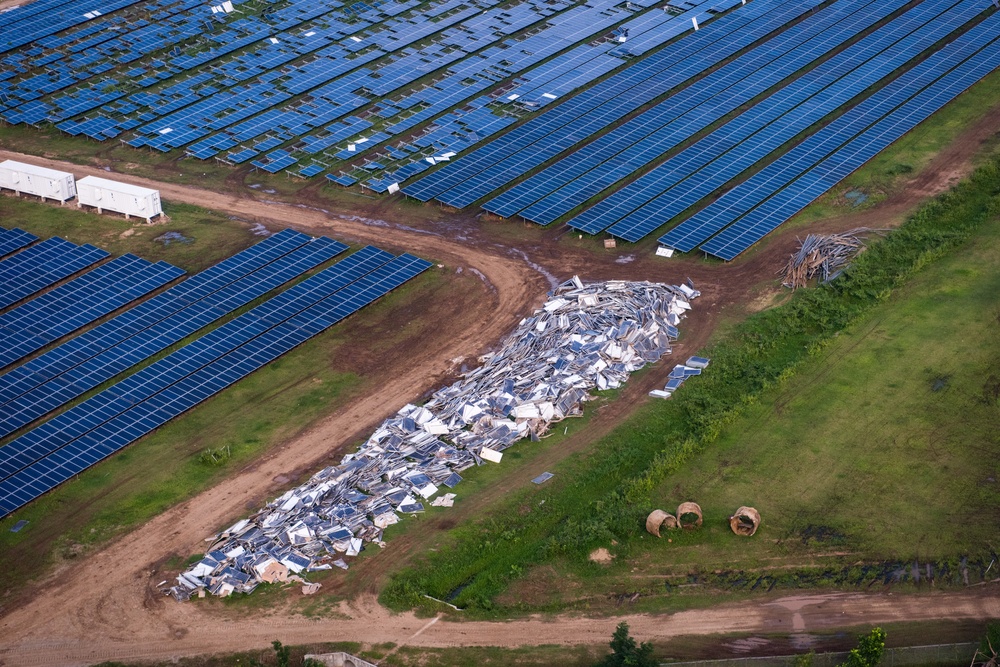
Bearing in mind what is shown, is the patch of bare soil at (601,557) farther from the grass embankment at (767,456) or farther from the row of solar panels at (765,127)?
the row of solar panels at (765,127)

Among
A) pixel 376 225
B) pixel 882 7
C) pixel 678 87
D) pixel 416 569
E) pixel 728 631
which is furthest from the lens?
pixel 882 7

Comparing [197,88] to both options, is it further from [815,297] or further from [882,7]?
[882,7]

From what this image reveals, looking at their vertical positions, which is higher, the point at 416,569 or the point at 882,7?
the point at 882,7

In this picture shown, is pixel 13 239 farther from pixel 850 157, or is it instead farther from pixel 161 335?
pixel 850 157

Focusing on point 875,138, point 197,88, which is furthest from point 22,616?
point 875,138

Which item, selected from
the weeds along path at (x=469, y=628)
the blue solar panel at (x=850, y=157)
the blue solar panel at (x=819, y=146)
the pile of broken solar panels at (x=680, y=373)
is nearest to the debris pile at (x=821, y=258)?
the blue solar panel at (x=850, y=157)

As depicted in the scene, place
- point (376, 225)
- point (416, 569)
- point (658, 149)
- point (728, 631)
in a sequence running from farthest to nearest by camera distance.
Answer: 1. point (658, 149)
2. point (376, 225)
3. point (416, 569)
4. point (728, 631)

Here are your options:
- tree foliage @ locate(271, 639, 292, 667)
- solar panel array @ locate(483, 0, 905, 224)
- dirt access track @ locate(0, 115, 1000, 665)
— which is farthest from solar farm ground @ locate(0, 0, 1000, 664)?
solar panel array @ locate(483, 0, 905, 224)

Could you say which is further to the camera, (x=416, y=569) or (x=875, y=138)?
(x=875, y=138)
